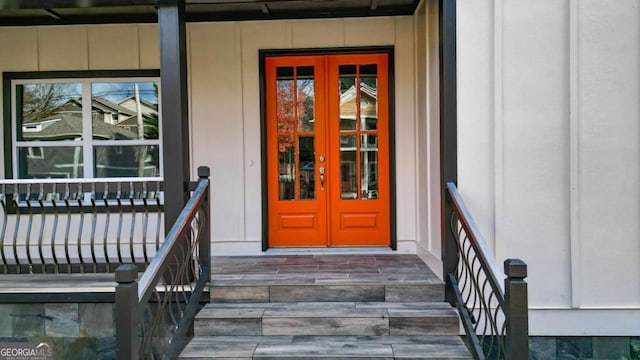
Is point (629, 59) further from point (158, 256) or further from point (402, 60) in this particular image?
point (158, 256)

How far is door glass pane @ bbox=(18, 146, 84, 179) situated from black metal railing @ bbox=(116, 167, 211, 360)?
6.99 feet

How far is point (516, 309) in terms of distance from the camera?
86.4 inches

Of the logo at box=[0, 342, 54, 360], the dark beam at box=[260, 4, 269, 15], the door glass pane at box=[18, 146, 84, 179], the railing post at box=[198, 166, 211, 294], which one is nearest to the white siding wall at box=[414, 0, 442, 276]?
the dark beam at box=[260, 4, 269, 15]

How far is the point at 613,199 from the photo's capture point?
10.0 ft

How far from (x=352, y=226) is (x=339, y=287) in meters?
1.40

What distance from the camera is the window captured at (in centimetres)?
457

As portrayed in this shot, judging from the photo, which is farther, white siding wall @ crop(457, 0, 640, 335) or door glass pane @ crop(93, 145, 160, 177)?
door glass pane @ crop(93, 145, 160, 177)

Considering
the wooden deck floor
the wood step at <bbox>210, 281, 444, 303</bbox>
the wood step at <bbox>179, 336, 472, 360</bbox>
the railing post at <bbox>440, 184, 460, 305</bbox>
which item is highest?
the railing post at <bbox>440, 184, 460, 305</bbox>

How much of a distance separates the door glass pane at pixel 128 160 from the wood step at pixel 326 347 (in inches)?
90.4

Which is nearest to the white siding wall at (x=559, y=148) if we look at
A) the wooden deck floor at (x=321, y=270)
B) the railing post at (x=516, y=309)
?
the wooden deck floor at (x=321, y=270)

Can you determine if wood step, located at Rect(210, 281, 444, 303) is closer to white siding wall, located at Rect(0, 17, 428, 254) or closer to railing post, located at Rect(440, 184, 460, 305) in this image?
railing post, located at Rect(440, 184, 460, 305)

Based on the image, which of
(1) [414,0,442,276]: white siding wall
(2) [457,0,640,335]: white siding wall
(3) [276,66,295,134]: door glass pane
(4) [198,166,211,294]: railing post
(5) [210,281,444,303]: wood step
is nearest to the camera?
(2) [457,0,640,335]: white siding wall

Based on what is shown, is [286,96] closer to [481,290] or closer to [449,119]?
[449,119]

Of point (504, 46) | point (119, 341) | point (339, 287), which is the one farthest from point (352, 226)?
point (119, 341)
